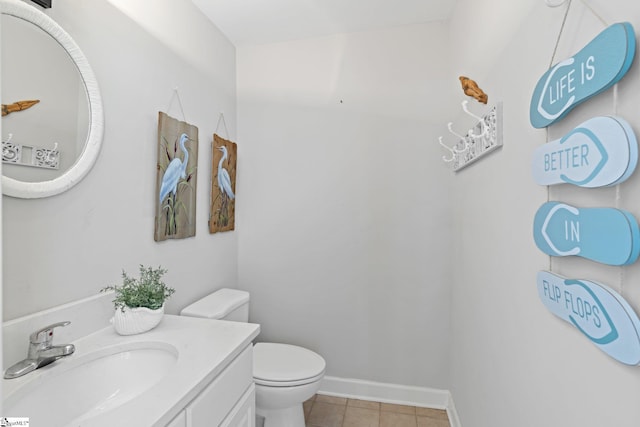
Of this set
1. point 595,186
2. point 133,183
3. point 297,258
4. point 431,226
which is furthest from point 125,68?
point 431,226

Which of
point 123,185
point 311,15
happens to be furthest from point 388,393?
point 311,15

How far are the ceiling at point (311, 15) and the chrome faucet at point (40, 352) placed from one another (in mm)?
1819

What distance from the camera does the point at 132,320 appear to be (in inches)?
47.1

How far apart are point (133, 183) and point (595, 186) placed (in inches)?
61.2

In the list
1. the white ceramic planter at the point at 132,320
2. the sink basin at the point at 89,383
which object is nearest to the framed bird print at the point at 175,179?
the white ceramic planter at the point at 132,320

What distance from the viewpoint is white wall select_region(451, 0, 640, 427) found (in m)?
0.61

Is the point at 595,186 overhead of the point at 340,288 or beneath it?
overhead

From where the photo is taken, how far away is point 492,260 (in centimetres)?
130

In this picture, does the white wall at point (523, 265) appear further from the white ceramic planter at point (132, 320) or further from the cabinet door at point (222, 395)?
the white ceramic planter at point (132, 320)

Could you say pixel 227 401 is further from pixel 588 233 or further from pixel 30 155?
pixel 588 233

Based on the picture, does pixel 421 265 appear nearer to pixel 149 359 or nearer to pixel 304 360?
pixel 304 360

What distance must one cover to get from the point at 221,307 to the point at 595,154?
1.67 metres

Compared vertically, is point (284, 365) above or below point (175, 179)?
below

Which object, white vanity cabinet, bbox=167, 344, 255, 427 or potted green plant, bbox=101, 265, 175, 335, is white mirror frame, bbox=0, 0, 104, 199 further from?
white vanity cabinet, bbox=167, 344, 255, 427
